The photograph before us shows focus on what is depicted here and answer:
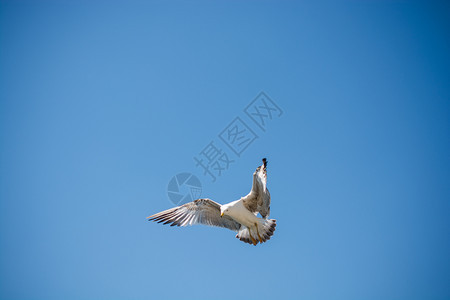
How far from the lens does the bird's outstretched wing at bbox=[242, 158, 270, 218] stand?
23.5 ft

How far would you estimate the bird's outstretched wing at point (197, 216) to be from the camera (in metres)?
8.48

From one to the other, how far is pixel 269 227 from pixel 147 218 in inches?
119

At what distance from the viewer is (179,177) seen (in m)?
9.00

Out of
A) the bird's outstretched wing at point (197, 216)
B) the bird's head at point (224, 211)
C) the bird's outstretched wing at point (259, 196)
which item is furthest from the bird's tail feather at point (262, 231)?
the bird's head at point (224, 211)

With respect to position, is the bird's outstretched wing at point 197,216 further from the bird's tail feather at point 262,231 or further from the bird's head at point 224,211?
the bird's head at point 224,211

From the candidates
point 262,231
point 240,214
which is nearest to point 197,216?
point 240,214

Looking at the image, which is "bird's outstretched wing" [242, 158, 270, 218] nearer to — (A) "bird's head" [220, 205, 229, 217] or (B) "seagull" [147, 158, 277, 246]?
(B) "seagull" [147, 158, 277, 246]

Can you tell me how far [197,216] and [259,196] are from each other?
1888mm

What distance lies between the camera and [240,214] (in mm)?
7629

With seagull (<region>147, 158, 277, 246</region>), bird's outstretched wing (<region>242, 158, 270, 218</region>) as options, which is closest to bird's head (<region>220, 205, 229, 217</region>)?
seagull (<region>147, 158, 277, 246</region>)

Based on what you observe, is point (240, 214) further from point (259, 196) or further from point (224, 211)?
point (259, 196)

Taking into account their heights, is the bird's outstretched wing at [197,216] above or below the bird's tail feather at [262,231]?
above

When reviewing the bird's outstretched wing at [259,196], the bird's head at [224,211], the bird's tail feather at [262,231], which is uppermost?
the bird's outstretched wing at [259,196]

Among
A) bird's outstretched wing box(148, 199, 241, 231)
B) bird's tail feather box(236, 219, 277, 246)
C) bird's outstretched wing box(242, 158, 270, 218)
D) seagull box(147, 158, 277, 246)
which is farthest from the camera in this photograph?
bird's outstretched wing box(148, 199, 241, 231)
